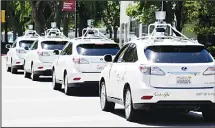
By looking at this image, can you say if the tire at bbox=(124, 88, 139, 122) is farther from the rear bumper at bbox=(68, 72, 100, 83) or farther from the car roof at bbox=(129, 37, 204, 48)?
the rear bumper at bbox=(68, 72, 100, 83)

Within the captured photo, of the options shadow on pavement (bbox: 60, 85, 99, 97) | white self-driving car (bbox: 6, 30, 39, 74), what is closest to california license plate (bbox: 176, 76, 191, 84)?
shadow on pavement (bbox: 60, 85, 99, 97)

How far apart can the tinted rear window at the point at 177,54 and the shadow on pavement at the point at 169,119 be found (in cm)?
118

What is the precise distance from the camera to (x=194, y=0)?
30.5 metres

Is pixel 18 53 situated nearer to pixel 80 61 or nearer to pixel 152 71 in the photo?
pixel 80 61

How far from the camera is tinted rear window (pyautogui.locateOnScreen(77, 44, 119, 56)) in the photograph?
17609 mm

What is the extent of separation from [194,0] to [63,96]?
1435 centimetres

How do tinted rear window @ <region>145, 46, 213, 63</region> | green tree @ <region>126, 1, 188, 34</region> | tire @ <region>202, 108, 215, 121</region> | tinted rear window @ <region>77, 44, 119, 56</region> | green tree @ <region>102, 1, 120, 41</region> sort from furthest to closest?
green tree @ <region>102, 1, 120, 41</region> → green tree @ <region>126, 1, 188, 34</region> → tinted rear window @ <region>77, 44, 119, 56</region> → tire @ <region>202, 108, 215, 121</region> → tinted rear window @ <region>145, 46, 213, 63</region>

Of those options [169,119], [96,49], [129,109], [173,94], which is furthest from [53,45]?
[173,94]

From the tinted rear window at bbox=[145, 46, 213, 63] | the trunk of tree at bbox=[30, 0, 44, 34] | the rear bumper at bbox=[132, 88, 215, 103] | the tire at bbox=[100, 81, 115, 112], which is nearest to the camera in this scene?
the rear bumper at bbox=[132, 88, 215, 103]

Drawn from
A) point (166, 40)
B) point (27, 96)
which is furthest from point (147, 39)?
point (27, 96)

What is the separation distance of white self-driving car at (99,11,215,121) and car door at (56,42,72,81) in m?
6.35

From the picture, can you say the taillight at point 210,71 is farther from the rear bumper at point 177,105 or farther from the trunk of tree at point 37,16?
the trunk of tree at point 37,16

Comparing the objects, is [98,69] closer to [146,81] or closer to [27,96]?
[27,96]

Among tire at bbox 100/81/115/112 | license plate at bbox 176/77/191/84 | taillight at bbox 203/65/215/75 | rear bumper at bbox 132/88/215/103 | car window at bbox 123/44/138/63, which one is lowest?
tire at bbox 100/81/115/112
